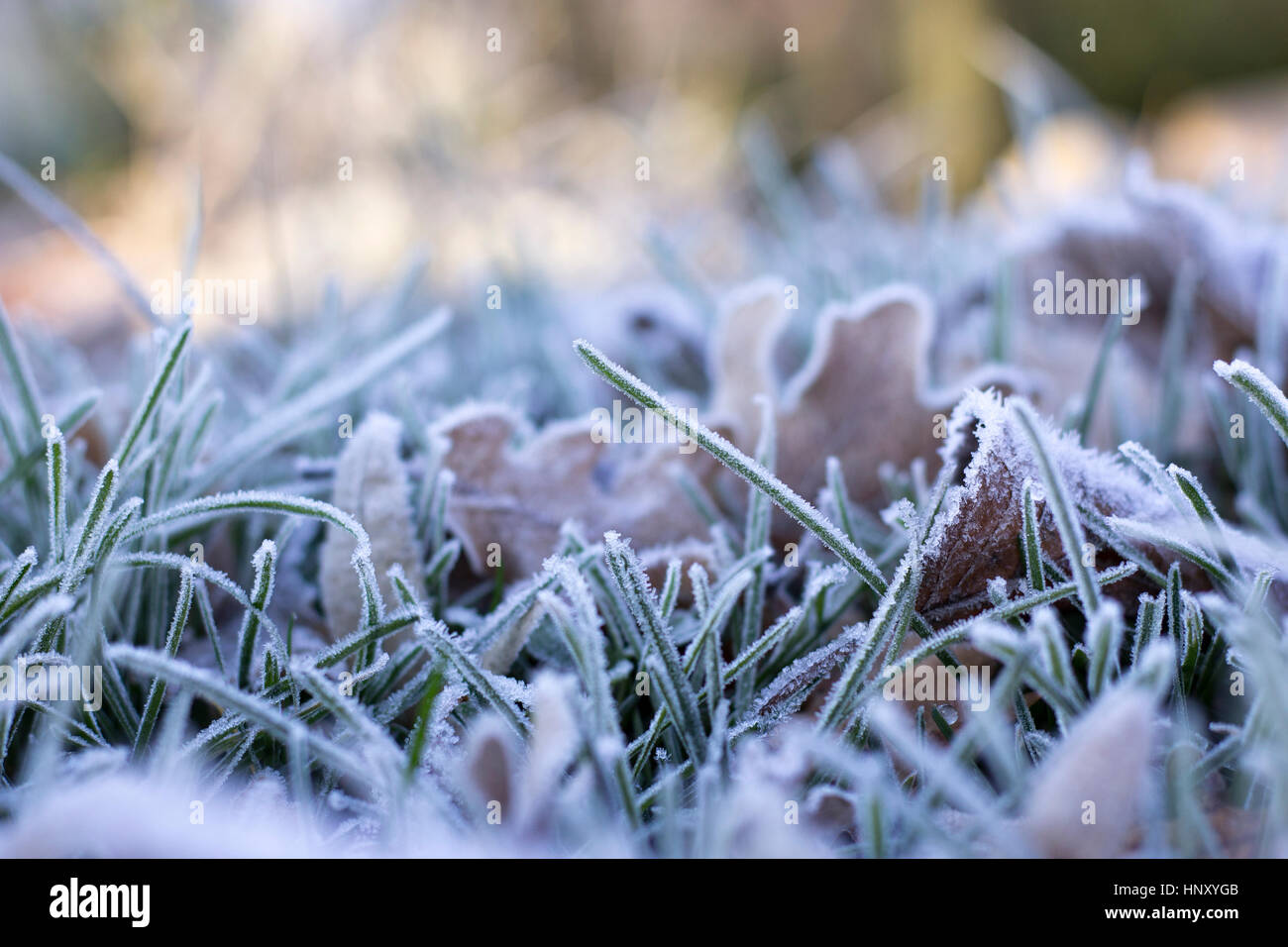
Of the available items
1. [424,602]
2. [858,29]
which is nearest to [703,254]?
[424,602]

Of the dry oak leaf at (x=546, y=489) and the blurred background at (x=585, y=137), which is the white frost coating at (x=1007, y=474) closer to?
the dry oak leaf at (x=546, y=489)

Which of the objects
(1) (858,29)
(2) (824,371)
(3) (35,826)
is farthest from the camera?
(1) (858,29)

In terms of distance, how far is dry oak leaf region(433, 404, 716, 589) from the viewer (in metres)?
0.69

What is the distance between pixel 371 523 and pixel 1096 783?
A: 17.2 inches

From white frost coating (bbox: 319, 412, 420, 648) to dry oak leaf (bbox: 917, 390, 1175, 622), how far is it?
32cm

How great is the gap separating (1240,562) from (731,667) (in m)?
0.27

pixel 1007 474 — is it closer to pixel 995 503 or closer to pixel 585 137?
pixel 995 503

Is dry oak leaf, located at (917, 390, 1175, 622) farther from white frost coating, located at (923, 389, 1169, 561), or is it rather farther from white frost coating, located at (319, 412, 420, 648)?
white frost coating, located at (319, 412, 420, 648)

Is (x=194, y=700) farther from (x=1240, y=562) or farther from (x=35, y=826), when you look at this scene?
(x=1240, y=562)

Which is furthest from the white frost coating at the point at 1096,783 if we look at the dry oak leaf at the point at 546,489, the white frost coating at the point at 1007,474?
the dry oak leaf at the point at 546,489

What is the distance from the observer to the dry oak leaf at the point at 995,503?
51cm

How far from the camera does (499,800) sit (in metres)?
0.43

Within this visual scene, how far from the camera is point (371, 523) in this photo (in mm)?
625

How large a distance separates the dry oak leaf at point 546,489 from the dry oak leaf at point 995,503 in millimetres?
199
